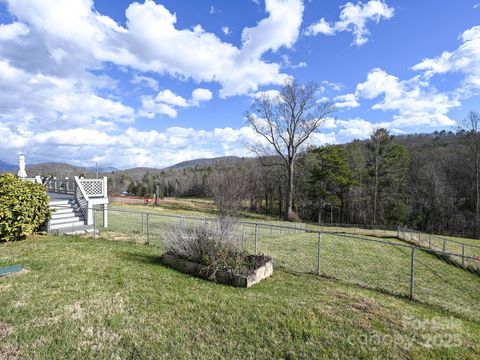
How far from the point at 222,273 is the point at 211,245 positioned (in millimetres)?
740

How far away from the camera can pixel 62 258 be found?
6.88m

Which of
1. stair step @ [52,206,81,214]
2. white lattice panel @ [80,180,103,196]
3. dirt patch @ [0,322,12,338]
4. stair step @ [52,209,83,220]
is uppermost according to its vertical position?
white lattice panel @ [80,180,103,196]

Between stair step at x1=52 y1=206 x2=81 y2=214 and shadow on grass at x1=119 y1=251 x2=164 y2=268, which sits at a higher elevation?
stair step at x1=52 y1=206 x2=81 y2=214

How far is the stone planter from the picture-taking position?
5430mm

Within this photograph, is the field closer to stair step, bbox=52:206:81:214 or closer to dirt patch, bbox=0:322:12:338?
dirt patch, bbox=0:322:12:338

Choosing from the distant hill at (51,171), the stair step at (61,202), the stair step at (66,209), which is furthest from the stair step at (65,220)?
the distant hill at (51,171)

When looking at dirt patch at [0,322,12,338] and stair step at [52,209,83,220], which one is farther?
stair step at [52,209,83,220]

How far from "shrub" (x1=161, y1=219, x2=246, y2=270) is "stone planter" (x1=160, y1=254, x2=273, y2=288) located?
13cm

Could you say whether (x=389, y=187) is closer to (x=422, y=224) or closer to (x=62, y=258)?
(x=422, y=224)

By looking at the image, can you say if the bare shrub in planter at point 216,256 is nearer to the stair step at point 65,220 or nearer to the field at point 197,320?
the field at point 197,320

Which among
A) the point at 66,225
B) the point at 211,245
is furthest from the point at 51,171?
the point at 211,245

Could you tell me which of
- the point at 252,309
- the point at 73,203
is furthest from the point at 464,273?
the point at 73,203

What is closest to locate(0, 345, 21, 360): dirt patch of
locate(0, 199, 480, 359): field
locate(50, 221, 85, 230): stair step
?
locate(0, 199, 480, 359): field

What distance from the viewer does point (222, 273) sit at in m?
5.64
